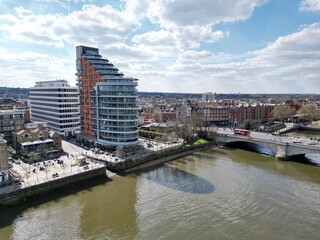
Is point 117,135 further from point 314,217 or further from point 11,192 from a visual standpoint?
point 314,217

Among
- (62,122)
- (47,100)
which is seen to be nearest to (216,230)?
(62,122)

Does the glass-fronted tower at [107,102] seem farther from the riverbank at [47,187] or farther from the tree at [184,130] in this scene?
the tree at [184,130]

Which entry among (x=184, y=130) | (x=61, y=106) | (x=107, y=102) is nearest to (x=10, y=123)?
(x=61, y=106)

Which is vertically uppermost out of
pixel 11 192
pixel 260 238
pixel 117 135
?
pixel 117 135

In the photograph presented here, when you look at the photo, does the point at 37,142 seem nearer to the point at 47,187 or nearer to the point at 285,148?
the point at 47,187

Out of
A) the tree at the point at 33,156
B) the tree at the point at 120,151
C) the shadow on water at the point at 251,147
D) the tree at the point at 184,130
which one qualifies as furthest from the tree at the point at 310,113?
the tree at the point at 33,156
